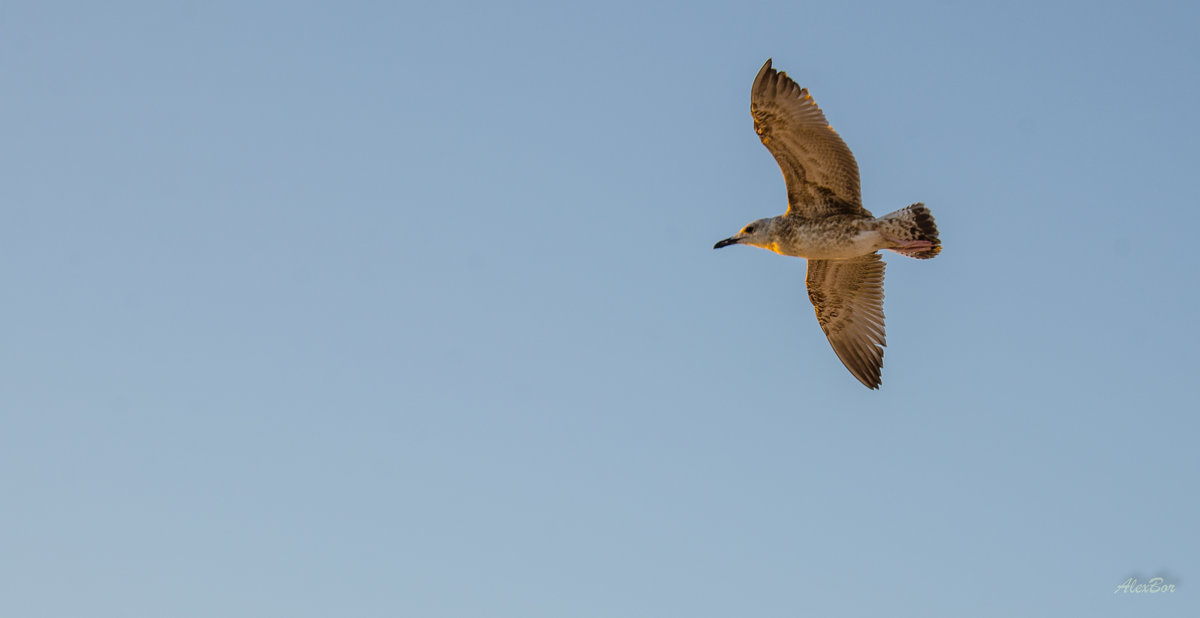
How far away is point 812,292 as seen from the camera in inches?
756

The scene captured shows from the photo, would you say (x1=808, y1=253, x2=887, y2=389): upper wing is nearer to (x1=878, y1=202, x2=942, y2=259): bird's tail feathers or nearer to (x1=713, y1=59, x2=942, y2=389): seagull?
(x1=713, y1=59, x2=942, y2=389): seagull

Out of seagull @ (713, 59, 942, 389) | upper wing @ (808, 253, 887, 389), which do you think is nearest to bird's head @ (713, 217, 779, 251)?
seagull @ (713, 59, 942, 389)

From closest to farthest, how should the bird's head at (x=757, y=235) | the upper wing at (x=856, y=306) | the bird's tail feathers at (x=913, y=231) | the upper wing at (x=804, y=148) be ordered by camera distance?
the upper wing at (x=804, y=148), the bird's tail feathers at (x=913, y=231), the bird's head at (x=757, y=235), the upper wing at (x=856, y=306)

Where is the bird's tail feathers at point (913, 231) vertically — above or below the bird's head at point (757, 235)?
below

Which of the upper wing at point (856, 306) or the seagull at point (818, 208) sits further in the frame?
the upper wing at point (856, 306)

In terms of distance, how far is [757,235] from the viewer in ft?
57.9

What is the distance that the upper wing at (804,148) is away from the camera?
16.2 metres

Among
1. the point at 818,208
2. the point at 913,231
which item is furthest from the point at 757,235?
the point at 913,231

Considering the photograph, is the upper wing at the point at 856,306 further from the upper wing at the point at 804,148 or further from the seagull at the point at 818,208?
the upper wing at the point at 804,148

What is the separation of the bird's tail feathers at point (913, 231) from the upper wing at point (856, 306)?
1.84 meters

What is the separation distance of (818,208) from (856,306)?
232 centimetres

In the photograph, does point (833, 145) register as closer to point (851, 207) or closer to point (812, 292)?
point (851, 207)

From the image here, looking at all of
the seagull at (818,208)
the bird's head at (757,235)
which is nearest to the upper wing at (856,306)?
the seagull at (818,208)

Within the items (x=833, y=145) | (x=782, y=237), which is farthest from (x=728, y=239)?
(x=833, y=145)
